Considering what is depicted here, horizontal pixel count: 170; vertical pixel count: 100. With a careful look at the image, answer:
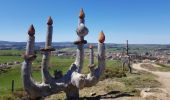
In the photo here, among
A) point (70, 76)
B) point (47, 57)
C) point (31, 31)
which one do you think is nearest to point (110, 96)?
point (70, 76)

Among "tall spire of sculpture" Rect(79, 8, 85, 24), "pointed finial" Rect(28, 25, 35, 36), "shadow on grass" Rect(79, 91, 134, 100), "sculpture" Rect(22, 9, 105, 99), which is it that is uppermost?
"tall spire of sculpture" Rect(79, 8, 85, 24)

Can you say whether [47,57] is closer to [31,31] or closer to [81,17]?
[31,31]

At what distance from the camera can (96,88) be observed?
25125 millimetres

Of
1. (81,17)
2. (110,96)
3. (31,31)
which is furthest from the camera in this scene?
(110,96)

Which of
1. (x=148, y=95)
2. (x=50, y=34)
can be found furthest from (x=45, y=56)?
(x=148, y=95)

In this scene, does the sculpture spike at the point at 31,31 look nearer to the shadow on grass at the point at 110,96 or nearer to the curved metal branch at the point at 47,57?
the curved metal branch at the point at 47,57

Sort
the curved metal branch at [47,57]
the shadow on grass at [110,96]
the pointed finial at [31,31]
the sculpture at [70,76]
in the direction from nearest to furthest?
the pointed finial at [31,31] → the sculpture at [70,76] → the curved metal branch at [47,57] → the shadow on grass at [110,96]

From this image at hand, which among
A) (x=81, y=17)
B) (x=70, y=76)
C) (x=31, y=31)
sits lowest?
(x=70, y=76)

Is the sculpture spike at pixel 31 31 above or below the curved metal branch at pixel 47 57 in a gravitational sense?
above

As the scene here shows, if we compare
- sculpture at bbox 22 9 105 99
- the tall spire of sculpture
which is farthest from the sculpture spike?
the tall spire of sculpture

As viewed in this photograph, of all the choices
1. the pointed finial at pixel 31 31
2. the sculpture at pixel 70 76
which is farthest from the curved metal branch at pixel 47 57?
the pointed finial at pixel 31 31

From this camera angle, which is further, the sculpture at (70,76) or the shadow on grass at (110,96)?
the shadow on grass at (110,96)

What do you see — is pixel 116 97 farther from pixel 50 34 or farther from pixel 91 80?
pixel 50 34

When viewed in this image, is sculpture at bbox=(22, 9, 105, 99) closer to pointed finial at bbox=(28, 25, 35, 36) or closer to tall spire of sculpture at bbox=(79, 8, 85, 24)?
tall spire of sculpture at bbox=(79, 8, 85, 24)
